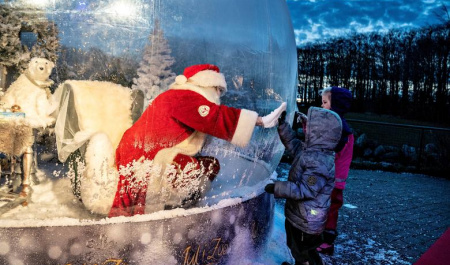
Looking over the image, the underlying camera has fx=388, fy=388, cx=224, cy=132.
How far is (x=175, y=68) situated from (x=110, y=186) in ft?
3.17

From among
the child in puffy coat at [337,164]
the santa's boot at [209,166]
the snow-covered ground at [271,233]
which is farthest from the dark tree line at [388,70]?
the santa's boot at [209,166]

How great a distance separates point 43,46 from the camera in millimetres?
2537

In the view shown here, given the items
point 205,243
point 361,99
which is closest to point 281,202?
point 205,243

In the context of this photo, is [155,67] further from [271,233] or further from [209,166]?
[271,233]

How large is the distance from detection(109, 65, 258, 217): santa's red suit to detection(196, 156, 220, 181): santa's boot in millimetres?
205

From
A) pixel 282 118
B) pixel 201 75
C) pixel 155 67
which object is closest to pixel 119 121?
pixel 155 67

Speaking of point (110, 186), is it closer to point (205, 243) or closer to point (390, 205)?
point (205, 243)

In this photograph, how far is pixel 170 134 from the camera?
9.38 feet

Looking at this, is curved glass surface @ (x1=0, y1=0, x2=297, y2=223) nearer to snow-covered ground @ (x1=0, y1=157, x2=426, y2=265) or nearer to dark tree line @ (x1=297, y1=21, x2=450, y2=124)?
snow-covered ground @ (x1=0, y1=157, x2=426, y2=265)

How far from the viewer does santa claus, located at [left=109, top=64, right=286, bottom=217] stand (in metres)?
2.78

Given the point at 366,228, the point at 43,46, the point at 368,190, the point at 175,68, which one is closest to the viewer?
the point at 43,46

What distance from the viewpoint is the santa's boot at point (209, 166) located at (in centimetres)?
304

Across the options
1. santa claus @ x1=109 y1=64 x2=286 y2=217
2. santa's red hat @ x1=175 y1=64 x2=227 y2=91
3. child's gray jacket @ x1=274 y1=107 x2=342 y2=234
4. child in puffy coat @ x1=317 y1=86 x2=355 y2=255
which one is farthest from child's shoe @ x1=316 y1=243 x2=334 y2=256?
santa's red hat @ x1=175 y1=64 x2=227 y2=91

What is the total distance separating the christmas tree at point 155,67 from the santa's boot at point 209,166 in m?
0.64
